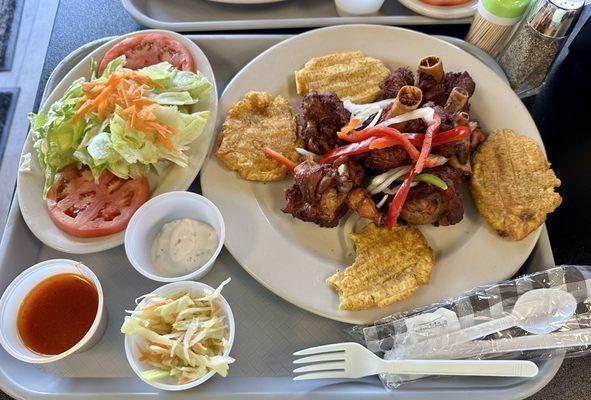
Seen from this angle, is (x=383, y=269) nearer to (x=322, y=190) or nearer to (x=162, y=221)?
(x=322, y=190)

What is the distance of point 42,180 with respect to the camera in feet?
5.63

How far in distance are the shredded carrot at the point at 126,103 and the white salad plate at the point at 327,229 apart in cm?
22

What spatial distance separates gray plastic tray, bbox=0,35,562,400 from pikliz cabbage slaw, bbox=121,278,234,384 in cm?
13

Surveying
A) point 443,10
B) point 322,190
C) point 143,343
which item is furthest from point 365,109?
point 143,343

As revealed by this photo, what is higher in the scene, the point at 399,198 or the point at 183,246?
the point at 399,198

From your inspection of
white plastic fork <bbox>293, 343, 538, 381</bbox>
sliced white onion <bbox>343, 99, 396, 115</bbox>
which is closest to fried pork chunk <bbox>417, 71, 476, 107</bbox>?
sliced white onion <bbox>343, 99, 396, 115</bbox>

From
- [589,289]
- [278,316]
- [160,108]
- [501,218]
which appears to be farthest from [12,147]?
[589,289]

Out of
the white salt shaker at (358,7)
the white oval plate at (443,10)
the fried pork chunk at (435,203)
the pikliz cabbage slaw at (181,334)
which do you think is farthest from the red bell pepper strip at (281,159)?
the white oval plate at (443,10)

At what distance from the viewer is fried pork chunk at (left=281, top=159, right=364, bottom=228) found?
1.58m

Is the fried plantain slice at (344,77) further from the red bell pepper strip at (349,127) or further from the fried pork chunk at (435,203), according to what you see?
the fried pork chunk at (435,203)

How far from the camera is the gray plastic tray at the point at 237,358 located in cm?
141

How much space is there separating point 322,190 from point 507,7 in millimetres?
1017

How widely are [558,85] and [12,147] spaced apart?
2.37 meters

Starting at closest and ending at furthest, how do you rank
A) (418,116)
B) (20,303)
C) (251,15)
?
(20,303) → (418,116) → (251,15)
